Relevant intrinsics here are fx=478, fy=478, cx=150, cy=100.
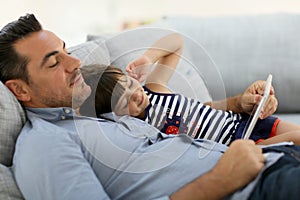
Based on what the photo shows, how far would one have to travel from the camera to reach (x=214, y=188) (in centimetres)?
113

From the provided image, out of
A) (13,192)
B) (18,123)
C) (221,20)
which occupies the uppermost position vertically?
(221,20)

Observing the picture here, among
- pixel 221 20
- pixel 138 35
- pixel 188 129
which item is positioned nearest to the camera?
pixel 188 129

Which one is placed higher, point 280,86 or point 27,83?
point 27,83

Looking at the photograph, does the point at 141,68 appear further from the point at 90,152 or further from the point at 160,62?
Answer: the point at 90,152

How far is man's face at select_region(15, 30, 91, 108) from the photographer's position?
1395 mm

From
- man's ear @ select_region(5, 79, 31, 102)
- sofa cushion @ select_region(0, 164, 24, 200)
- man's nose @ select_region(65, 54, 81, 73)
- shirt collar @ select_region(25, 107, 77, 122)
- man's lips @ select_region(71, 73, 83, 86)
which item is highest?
man's nose @ select_region(65, 54, 81, 73)

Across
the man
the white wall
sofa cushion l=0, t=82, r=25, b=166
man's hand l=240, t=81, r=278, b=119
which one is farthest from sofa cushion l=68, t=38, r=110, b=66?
the white wall

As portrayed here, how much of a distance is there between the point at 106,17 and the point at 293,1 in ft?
3.82

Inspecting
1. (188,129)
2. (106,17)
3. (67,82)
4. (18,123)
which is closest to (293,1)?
(106,17)

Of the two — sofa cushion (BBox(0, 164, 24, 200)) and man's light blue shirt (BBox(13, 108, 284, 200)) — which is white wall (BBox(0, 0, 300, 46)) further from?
sofa cushion (BBox(0, 164, 24, 200))

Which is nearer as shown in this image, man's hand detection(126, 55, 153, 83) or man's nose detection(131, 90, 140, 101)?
man's nose detection(131, 90, 140, 101)

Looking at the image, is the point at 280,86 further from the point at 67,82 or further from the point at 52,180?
the point at 52,180

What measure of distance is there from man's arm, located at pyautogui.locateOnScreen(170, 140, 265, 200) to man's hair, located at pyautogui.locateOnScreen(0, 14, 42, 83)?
59 cm

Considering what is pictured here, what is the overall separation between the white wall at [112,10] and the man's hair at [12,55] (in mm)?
1601
